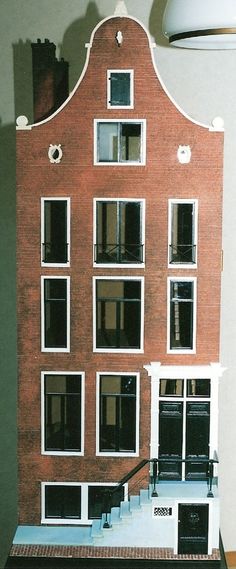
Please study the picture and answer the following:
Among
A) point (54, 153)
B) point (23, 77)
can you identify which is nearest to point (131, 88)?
point (54, 153)

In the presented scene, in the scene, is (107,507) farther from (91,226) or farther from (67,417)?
(91,226)

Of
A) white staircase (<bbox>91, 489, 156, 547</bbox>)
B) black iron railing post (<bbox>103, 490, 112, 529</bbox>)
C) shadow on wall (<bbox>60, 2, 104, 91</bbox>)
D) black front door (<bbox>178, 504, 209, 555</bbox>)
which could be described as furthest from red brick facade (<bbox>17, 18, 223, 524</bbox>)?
shadow on wall (<bbox>60, 2, 104, 91</bbox>)

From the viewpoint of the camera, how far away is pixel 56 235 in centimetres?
654

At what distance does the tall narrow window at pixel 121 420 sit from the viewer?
658cm

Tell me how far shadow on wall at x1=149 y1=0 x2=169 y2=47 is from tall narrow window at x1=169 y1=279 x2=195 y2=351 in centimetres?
292

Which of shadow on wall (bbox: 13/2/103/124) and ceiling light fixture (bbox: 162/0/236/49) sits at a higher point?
shadow on wall (bbox: 13/2/103/124)

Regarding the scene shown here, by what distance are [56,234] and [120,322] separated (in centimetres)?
92

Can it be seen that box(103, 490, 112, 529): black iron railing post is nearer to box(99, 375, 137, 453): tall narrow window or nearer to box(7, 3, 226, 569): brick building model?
box(7, 3, 226, 569): brick building model

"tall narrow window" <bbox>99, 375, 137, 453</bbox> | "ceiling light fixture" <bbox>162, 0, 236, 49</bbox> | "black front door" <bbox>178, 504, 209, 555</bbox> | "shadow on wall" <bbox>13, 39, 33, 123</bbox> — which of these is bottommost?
"black front door" <bbox>178, 504, 209, 555</bbox>

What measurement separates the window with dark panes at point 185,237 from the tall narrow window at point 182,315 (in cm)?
20

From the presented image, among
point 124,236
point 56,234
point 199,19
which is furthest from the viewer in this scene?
point 124,236

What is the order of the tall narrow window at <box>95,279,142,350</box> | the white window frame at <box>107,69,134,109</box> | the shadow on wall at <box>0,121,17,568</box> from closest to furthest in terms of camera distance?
the white window frame at <box>107,69,134,109</box>, the tall narrow window at <box>95,279,142,350</box>, the shadow on wall at <box>0,121,17,568</box>

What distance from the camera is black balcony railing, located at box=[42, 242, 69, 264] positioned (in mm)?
6488

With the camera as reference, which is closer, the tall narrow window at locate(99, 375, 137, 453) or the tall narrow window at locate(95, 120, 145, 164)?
the tall narrow window at locate(95, 120, 145, 164)
